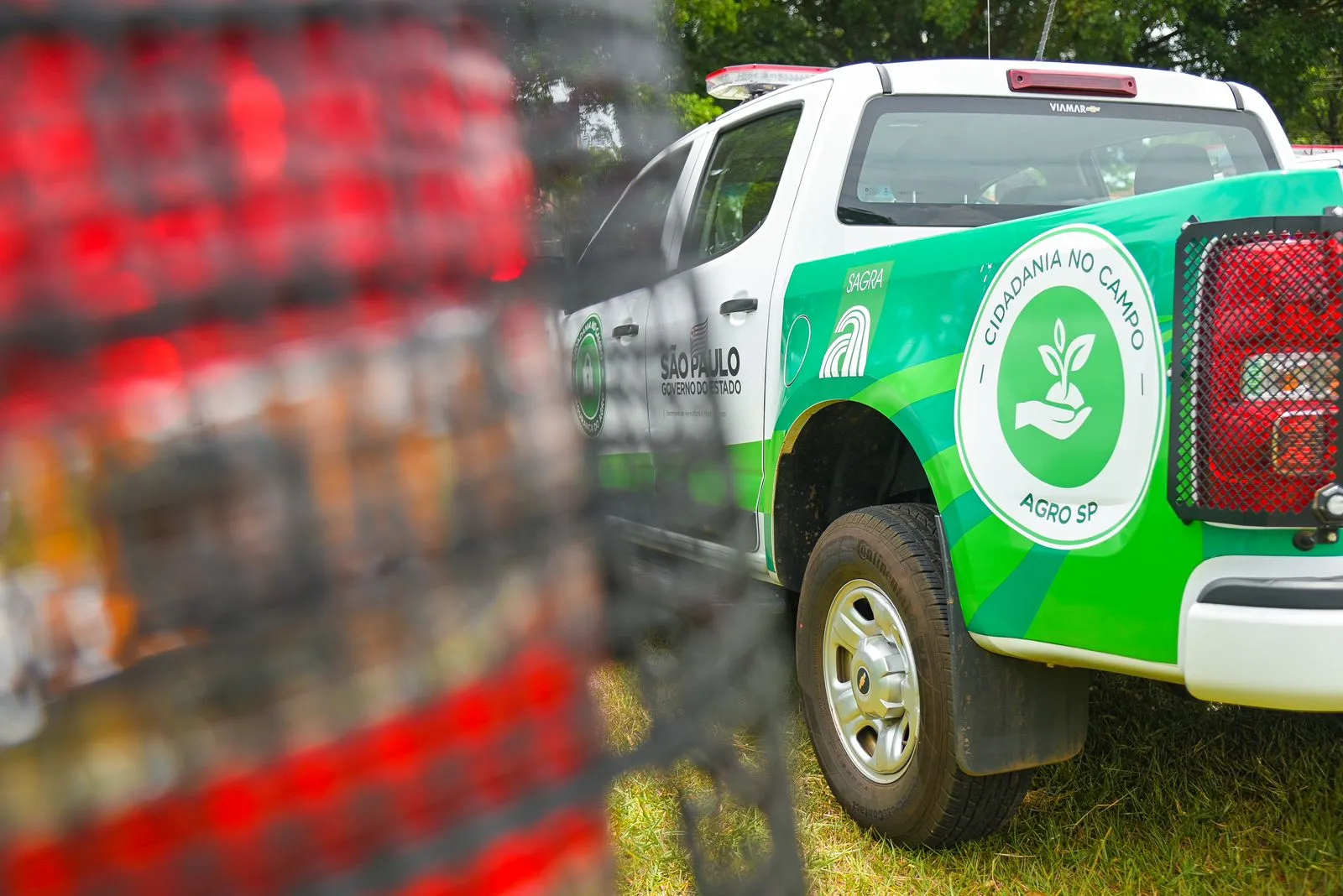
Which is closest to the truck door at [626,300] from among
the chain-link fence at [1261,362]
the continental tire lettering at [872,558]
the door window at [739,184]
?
the chain-link fence at [1261,362]

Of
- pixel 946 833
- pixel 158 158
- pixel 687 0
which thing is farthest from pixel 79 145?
pixel 687 0

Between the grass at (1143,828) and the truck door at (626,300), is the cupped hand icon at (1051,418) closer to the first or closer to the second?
the grass at (1143,828)

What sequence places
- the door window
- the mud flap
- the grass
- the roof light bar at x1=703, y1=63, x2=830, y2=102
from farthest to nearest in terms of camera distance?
the roof light bar at x1=703, y1=63, x2=830, y2=102
the door window
the grass
the mud flap

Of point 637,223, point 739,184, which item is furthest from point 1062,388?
point 739,184

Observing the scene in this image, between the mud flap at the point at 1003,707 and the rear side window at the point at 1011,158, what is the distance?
1.34m

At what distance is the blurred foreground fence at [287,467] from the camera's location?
2.04ft

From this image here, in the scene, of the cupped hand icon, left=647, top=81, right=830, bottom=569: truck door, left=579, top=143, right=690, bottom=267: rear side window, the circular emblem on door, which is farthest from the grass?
left=579, top=143, right=690, bottom=267: rear side window

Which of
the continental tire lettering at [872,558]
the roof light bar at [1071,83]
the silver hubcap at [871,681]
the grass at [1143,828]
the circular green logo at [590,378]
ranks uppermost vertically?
the roof light bar at [1071,83]

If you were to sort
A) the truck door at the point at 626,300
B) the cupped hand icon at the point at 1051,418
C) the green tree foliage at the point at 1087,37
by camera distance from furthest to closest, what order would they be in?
the green tree foliage at the point at 1087,37
the cupped hand icon at the point at 1051,418
the truck door at the point at 626,300

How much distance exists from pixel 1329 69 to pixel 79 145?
18621mm

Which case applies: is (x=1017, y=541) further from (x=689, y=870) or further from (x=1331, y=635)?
(x=689, y=870)

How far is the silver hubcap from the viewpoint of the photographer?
2824 mm

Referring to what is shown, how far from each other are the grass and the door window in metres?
1.80

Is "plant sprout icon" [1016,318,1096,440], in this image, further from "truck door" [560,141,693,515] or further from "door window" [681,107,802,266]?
"door window" [681,107,802,266]
